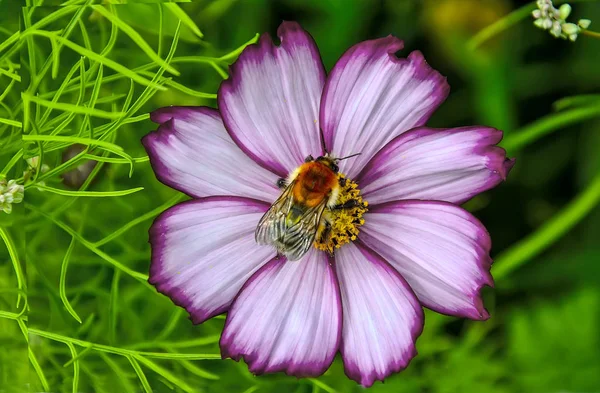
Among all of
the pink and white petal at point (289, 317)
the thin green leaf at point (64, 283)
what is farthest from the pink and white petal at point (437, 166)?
the thin green leaf at point (64, 283)

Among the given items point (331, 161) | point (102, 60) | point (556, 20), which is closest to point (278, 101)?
point (331, 161)

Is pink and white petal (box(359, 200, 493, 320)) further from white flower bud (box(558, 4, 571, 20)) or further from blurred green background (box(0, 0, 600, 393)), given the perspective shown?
white flower bud (box(558, 4, 571, 20))

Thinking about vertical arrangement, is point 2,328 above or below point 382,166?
below

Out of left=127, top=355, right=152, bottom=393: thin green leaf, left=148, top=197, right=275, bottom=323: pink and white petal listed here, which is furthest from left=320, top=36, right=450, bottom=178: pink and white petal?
left=127, top=355, right=152, bottom=393: thin green leaf

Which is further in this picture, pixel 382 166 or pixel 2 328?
pixel 2 328

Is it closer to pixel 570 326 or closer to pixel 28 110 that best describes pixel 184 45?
pixel 28 110

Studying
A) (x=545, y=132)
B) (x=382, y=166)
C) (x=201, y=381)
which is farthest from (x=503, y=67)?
(x=201, y=381)
